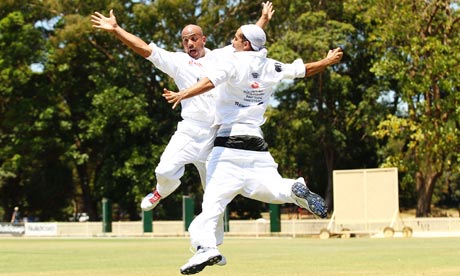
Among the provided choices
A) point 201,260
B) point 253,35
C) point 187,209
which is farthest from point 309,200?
point 187,209

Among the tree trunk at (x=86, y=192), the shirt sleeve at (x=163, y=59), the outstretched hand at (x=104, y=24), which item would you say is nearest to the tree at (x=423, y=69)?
the tree trunk at (x=86, y=192)

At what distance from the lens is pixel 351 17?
5366cm

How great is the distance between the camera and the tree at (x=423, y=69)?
42750 millimetres

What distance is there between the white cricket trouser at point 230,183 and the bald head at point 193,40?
234cm

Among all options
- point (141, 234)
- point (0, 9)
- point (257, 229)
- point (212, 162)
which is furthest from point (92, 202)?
point (212, 162)

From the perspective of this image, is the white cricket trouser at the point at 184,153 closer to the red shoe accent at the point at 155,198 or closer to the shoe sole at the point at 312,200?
the red shoe accent at the point at 155,198

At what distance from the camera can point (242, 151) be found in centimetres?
1009

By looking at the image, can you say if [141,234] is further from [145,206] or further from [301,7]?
[145,206]

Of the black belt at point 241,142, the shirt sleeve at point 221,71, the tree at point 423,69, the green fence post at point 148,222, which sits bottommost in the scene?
the green fence post at point 148,222

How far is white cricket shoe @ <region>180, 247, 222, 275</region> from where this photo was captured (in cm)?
966

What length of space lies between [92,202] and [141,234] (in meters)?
18.4

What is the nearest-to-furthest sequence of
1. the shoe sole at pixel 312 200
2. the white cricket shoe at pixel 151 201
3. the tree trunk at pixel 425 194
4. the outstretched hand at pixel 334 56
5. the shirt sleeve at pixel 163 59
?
the shoe sole at pixel 312 200 → the outstretched hand at pixel 334 56 → the shirt sleeve at pixel 163 59 → the white cricket shoe at pixel 151 201 → the tree trunk at pixel 425 194

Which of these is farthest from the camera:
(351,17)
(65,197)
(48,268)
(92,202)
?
(65,197)

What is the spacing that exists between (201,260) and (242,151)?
1.31 m
